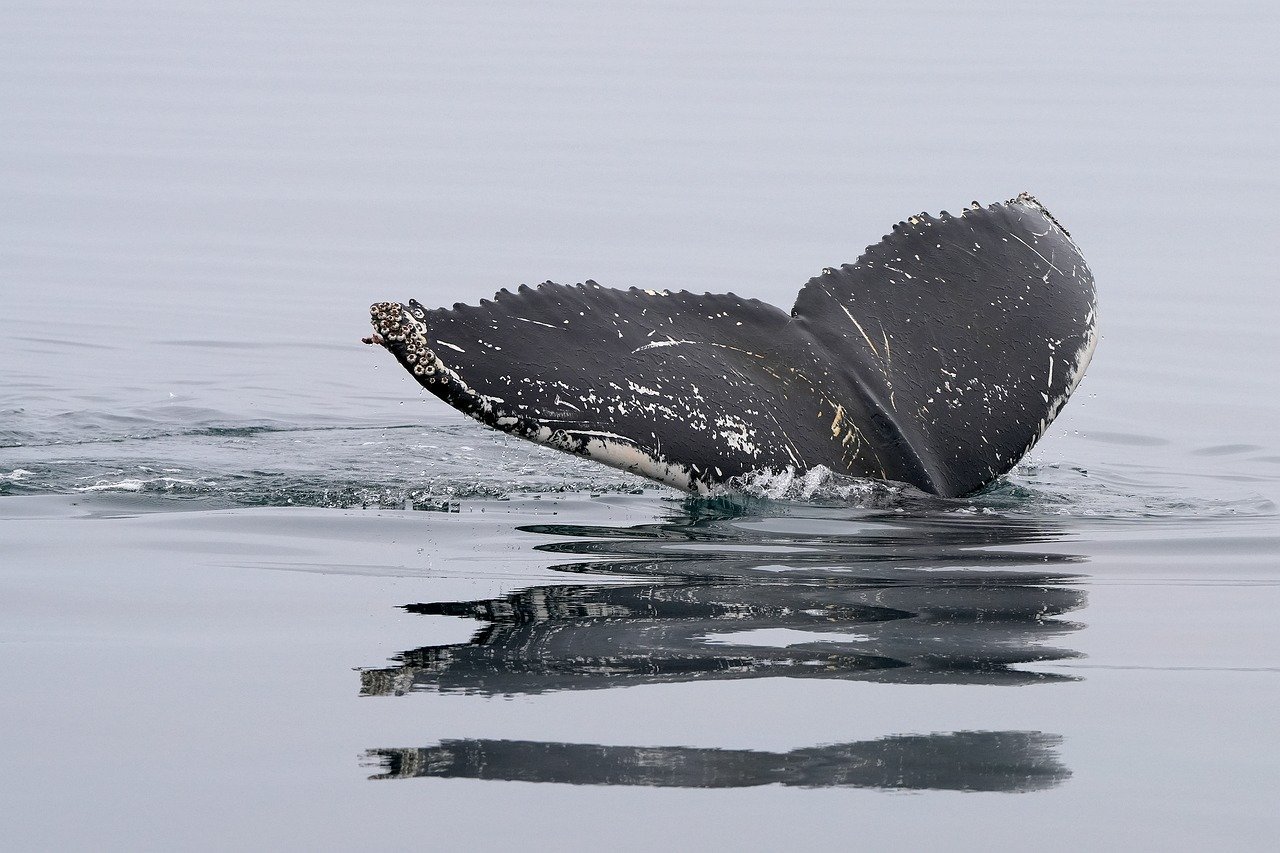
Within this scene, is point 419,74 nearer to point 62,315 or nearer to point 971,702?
point 62,315

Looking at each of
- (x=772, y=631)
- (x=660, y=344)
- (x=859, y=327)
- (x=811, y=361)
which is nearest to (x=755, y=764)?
(x=772, y=631)

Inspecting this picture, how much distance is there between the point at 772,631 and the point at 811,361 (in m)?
2.09

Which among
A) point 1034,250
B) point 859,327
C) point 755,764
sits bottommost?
point 755,764

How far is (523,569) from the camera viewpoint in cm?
558

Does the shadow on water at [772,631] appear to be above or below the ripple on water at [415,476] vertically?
below

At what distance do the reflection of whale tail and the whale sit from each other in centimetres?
208

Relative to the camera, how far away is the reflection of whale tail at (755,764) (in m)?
3.44

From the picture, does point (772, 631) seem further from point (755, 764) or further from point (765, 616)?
point (755, 764)

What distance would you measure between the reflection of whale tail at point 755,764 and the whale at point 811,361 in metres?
2.08

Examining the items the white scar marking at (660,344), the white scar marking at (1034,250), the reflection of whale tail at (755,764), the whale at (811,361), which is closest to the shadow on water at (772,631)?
the reflection of whale tail at (755,764)

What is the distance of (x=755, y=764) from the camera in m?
3.56

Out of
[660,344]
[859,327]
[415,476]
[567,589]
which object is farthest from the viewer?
[415,476]

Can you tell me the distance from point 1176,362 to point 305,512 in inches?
340

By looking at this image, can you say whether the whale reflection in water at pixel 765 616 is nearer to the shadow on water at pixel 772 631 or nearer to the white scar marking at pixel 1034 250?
the shadow on water at pixel 772 631
